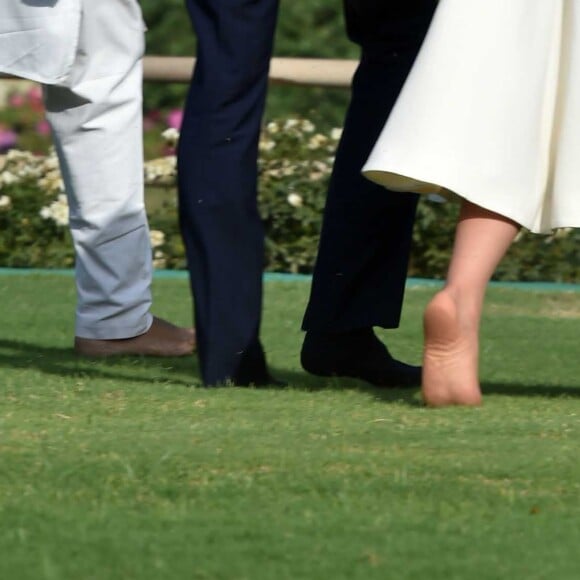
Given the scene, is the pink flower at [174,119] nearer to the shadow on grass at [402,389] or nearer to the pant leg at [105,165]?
the pant leg at [105,165]

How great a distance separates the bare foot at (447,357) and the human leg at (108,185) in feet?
3.85

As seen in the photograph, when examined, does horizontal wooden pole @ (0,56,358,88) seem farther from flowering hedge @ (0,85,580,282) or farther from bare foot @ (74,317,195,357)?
bare foot @ (74,317,195,357)

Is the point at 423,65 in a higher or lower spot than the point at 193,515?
higher

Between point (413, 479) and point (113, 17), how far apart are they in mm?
1989

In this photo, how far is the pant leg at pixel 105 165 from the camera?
4.21 meters

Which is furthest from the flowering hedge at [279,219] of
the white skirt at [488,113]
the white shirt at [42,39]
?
the white skirt at [488,113]

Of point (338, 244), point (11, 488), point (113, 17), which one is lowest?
point (11, 488)

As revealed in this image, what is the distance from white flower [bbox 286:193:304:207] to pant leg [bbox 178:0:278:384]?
357 centimetres

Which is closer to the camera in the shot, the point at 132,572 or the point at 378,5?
the point at 132,572

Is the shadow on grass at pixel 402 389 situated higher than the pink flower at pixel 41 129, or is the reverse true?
the shadow on grass at pixel 402 389

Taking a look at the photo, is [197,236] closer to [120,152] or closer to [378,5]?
[378,5]

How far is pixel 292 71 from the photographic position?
6.62 metres

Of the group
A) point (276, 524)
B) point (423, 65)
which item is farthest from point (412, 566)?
point (423, 65)

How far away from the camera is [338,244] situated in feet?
12.3
